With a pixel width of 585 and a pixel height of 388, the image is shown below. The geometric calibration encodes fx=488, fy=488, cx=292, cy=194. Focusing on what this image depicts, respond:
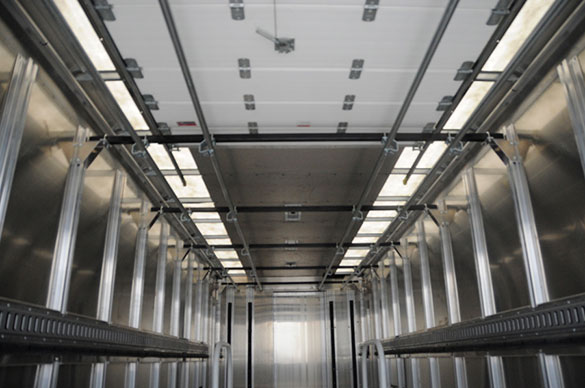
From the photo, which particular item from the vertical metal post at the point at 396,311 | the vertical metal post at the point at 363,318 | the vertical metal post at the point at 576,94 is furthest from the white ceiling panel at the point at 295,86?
the vertical metal post at the point at 363,318

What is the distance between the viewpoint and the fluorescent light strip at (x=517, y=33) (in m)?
5.32

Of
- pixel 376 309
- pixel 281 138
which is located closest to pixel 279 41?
pixel 281 138

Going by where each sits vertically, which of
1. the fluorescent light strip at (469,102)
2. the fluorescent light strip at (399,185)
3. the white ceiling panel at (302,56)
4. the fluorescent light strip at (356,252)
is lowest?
the white ceiling panel at (302,56)

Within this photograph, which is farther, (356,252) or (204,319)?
(204,319)

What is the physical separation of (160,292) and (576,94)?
9.86 m

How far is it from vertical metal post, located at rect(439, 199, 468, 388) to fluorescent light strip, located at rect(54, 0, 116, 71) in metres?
7.09

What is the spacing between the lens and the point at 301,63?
6.09 metres

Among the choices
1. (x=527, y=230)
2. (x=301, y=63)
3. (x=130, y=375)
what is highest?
(x=301, y=63)

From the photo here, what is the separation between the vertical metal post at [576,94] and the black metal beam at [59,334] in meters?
6.15

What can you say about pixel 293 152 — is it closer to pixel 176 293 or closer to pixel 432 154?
pixel 432 154

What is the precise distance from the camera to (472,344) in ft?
26.2

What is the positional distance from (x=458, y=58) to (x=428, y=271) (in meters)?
6.78

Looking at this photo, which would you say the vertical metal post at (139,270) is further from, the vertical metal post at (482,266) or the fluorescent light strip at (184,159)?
the vertical metal post at (482,266)

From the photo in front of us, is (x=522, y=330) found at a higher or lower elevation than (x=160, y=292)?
lower
